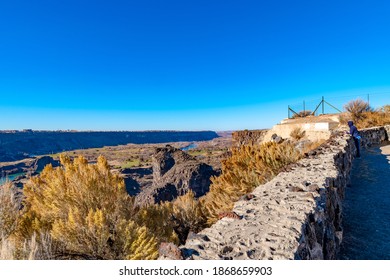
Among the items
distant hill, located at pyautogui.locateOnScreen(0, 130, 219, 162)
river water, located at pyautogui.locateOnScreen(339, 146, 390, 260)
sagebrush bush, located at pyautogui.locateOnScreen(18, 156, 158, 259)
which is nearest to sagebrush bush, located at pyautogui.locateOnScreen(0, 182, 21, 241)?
sagebrush bush, located at pyautogui.locateOnScreen(18, 156, 158, 259)

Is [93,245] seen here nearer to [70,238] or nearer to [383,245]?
[70,238]

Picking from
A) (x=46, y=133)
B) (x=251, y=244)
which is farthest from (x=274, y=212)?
(x=46, y=133)

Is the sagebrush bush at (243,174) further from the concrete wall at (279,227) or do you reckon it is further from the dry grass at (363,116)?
the dry grass at (363,116)

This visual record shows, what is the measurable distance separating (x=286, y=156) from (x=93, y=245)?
5.27 m

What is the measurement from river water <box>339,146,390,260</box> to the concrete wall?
0.98ft

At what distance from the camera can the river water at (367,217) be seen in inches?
138

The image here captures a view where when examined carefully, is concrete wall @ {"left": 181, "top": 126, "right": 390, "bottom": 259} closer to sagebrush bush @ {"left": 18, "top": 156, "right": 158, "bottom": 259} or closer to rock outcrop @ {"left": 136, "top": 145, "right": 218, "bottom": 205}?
sagebrush bush @ {"left": 18, "top": 156, "right": 158, "bottom": 259}

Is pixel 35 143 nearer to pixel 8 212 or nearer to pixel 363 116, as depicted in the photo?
pixel 363 116

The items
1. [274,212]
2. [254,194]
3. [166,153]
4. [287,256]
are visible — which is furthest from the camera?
[166,153]

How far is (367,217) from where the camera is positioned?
456 cm

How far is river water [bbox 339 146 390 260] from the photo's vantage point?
349 centimetres

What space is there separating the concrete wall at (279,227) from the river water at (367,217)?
0.30 meters

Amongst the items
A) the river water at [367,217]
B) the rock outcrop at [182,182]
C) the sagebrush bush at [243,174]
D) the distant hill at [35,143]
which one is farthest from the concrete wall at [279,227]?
the distant hill at [35,143]

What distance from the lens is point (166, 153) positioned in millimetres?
55031
